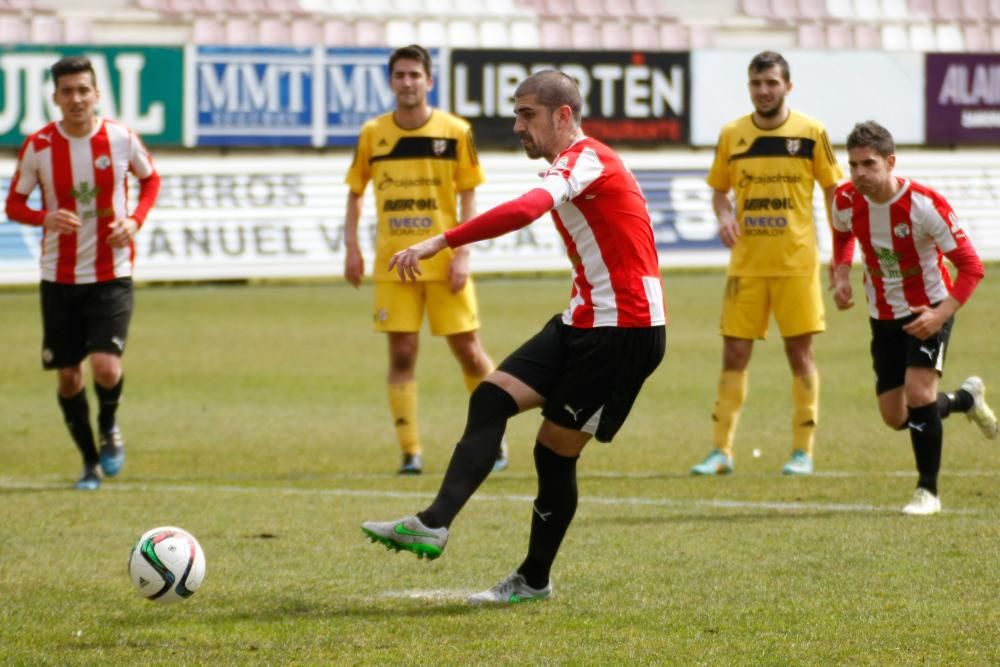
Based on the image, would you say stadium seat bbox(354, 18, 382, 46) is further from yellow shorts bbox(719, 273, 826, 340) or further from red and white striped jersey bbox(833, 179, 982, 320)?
red and white striped jersey bbox(833, 179, 982, 320)

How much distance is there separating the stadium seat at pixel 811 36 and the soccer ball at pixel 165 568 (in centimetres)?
2457

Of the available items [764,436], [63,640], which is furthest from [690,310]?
[63,640]

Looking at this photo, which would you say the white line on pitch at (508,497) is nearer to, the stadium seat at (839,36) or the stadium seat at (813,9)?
the stadium seat at (839,36)

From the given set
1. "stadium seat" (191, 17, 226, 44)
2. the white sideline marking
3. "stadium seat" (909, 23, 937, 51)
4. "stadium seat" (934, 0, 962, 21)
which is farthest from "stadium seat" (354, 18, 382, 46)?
the white sideline marking

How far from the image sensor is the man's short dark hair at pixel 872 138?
714 centimetres

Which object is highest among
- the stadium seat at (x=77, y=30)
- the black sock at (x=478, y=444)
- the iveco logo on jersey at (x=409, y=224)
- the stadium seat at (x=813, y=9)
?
the stadium seat at (x=813, y=9)

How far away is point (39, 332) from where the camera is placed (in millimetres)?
16156

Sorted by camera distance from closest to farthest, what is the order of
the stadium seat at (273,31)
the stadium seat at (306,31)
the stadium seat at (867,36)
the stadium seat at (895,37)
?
the stadium seat at (273,31) < the stadium seat at (306,31) < the stadium seat at (867,36) < the stadium seat at (895,37)

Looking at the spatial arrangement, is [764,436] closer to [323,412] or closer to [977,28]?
[323,412]

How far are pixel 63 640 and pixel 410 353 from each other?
4.31m

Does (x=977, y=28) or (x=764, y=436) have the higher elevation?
(x=977, y=28)

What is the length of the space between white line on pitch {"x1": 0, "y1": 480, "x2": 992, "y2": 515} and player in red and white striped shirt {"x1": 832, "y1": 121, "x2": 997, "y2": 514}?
36 centimetres

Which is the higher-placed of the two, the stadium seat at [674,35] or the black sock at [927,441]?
the stadium seat at [674,35]

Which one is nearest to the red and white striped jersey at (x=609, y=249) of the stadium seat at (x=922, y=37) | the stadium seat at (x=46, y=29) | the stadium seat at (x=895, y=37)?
the stadium seat at (x=46, y=29)
